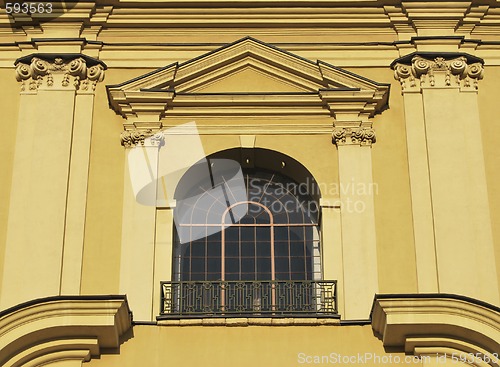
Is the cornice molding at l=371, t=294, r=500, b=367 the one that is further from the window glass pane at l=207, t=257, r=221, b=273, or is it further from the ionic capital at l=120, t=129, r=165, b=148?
the ionic capital at l=120, t=129, r=165, b=148

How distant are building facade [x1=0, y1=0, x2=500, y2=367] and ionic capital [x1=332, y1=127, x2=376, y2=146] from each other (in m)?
0.05

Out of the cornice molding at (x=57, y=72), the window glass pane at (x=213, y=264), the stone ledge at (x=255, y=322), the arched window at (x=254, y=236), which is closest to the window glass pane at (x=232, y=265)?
the arched window at (x=254, y=236)

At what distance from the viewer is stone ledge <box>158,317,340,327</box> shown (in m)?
17.8

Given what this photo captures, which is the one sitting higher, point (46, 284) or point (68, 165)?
point (68, 165)

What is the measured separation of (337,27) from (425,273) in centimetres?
443

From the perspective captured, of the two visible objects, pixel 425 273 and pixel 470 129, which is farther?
pixel 470 129

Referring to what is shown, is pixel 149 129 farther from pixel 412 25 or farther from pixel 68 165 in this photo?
pixel 412 25

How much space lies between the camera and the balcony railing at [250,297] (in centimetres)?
1825

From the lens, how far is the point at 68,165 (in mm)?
19078

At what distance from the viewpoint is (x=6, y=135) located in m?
19.5

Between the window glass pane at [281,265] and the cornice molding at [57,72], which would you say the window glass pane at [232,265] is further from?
the cornice molding at [57,72]

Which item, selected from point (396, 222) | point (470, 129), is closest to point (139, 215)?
point (396, 222)

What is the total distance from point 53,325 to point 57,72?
4.63 metres

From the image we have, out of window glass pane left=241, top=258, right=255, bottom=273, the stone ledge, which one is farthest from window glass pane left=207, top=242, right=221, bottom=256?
the stone ledge
